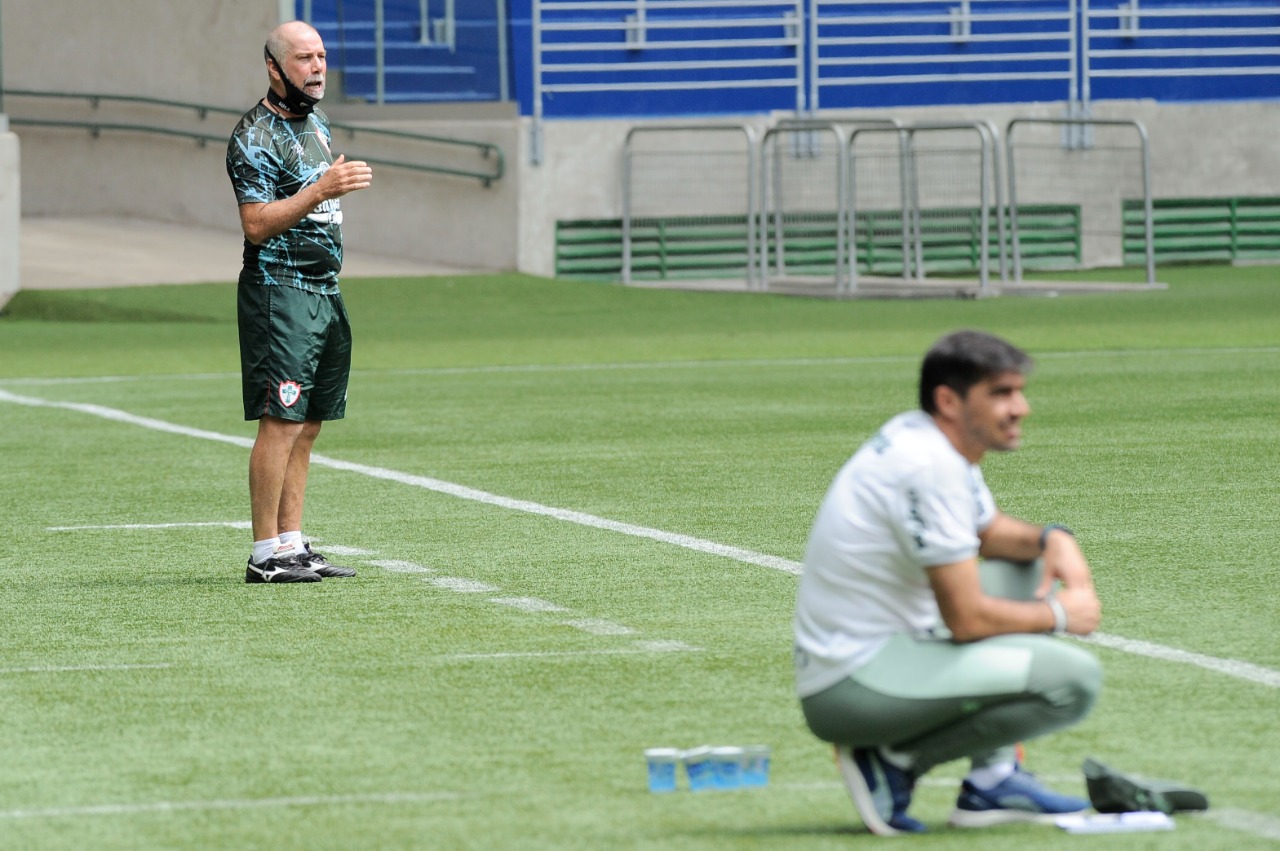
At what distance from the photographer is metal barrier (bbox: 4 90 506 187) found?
1195 inches

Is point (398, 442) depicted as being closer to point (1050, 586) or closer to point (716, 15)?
point (1050, 586)

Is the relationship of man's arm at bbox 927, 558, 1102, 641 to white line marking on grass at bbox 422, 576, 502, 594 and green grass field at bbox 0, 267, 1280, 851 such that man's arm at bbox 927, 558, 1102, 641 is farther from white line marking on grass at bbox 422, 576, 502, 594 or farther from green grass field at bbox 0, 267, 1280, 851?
white line marking on grass at bbox 422, 576, 502, 594

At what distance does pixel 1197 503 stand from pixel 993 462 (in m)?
1.99

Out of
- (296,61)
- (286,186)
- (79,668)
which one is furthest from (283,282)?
(79,668)

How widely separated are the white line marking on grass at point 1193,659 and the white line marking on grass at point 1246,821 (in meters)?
1.50

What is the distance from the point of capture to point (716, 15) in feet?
105

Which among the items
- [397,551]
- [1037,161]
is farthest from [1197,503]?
[1037,161]

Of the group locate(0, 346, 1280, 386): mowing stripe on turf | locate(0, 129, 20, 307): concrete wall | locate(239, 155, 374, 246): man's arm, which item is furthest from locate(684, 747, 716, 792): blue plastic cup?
locate(0, 129, 20, 307): concrete wall

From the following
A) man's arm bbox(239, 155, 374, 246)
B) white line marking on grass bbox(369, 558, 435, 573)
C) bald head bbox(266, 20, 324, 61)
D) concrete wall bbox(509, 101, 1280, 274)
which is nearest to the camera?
man's arm bbox(239, 155, 374, 246)

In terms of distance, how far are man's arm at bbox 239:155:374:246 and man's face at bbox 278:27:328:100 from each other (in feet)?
1.02

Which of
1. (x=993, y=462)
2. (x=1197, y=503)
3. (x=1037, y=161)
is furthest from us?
(x=1037, y=161)

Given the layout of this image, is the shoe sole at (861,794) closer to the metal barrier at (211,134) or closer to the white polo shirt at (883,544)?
the white polo shirt at (883,544)

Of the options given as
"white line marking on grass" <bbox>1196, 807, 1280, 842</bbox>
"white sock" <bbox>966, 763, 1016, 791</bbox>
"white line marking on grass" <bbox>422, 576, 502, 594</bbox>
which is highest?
"white line marking on grass" <bbox>422, 576, 502, 594</bbox>

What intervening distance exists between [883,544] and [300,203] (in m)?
4.26
